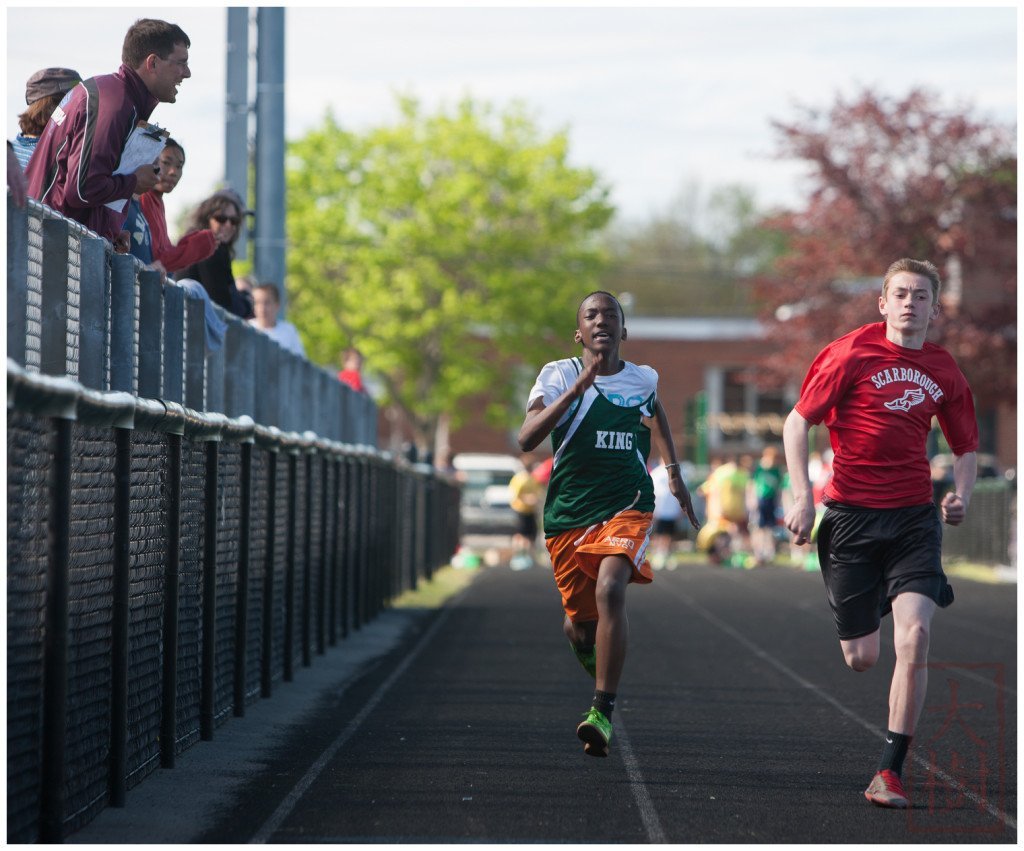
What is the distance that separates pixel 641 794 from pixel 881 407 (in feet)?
6.12

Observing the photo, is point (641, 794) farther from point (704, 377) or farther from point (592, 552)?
point (704, 377)

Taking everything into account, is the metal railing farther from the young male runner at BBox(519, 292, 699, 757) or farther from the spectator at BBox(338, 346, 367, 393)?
the spectator at BBox(338, 346, 367, 393)

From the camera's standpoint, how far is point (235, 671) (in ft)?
34.6

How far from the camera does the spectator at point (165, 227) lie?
1011cm

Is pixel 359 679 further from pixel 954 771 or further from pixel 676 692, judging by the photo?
pixel 954 771

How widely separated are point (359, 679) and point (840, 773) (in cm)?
489

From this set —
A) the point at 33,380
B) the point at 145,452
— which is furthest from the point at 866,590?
the point at 33,380

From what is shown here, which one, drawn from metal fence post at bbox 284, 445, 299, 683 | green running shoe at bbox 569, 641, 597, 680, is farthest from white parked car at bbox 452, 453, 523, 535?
green running shoe at bbox 569, 641, 597, 680

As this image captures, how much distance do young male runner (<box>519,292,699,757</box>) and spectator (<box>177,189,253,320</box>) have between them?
133 inches

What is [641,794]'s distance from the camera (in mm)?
7949

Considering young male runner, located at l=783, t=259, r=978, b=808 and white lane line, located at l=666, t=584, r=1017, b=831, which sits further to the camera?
A: young male runner, located at l=783, t=259, r=978, b=808

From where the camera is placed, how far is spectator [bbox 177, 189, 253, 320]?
458 inches

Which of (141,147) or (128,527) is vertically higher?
(141,147)

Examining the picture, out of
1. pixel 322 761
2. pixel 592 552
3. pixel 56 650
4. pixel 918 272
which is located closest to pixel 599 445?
pixel 592 552
